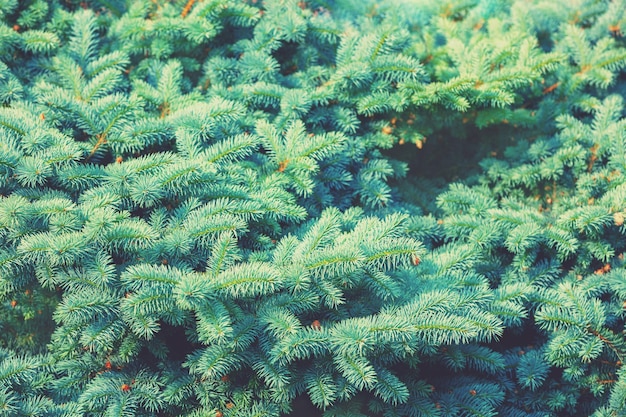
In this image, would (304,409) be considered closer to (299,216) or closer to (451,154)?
(299,216)

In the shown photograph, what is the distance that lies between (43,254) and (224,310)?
53 centimetres

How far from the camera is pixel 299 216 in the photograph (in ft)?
6.45

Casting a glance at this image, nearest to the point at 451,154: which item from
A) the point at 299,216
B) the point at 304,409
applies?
the point at 299,216

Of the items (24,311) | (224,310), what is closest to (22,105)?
(24,311)

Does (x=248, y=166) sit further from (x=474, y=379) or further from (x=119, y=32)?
(x=474, y=379)

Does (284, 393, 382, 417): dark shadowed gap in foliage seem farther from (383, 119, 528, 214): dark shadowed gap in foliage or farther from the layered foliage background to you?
(383, 119, 528, 214): dark shadowed gap in foliage

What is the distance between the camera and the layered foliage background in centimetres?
170

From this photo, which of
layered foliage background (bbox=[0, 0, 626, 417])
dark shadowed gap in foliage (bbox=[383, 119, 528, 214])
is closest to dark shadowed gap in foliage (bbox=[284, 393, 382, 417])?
layered foliage background (bbox=[0, 0, 626, 417])

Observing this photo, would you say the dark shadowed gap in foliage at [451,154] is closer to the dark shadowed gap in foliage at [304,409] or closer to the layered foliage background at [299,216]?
the layered foliage background at [299,216]

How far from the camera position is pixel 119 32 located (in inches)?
92.4

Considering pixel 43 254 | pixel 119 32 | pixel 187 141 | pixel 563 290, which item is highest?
pixel 119 32

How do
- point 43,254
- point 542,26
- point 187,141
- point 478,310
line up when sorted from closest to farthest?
point 43,254
point 478,310
point 187,141
point 542,26

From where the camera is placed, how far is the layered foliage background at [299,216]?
1.70m

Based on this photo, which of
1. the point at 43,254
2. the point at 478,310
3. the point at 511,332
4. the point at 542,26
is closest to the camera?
the point at 43,254
